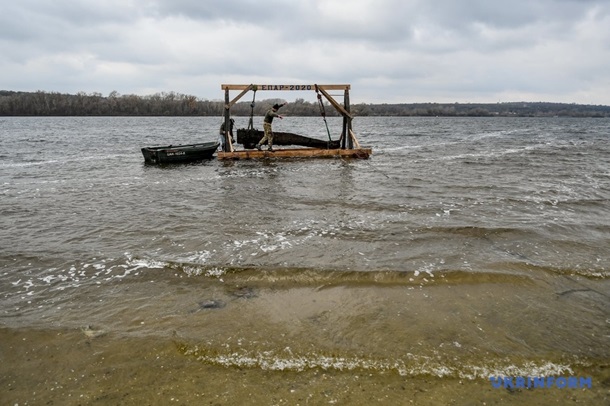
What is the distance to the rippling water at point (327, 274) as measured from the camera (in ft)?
14.5

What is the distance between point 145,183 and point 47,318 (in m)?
10.1

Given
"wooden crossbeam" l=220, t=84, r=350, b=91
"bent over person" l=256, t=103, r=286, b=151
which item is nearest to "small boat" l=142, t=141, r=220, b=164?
"bent over person" l=256, t=103, r=286, b=151

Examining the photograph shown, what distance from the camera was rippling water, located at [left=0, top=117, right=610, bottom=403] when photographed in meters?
4.43

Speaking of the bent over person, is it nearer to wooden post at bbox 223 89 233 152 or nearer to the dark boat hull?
the dark boat hull

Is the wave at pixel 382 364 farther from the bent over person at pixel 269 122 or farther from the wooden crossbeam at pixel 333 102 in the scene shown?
the wooden crossbeam at pixel 333 102

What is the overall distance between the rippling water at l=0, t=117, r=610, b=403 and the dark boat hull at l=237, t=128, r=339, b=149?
30.0 feet

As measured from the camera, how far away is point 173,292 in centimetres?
580

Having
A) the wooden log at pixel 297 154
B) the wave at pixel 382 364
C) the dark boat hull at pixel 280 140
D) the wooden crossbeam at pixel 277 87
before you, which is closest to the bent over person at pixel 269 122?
the wooden log at pixel 297 154

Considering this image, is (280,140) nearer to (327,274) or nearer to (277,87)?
(277,87)

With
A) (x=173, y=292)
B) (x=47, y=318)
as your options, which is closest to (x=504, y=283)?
(x=173, y=292)

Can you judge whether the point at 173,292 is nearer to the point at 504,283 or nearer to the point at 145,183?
the point at 504,283

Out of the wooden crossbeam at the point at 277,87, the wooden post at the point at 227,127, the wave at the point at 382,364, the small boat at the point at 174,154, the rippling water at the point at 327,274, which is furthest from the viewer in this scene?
the wooden post at the point at 227,127

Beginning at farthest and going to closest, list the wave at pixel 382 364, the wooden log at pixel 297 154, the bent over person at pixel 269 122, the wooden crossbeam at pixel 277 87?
the wooden crossbeam at pixel 277 87, the wooden log at pixel 297 154, the bent over person at pixel 269 122, the wave at pixel 382 364

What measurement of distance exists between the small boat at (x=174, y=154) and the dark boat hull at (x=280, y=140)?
7.27 feet
